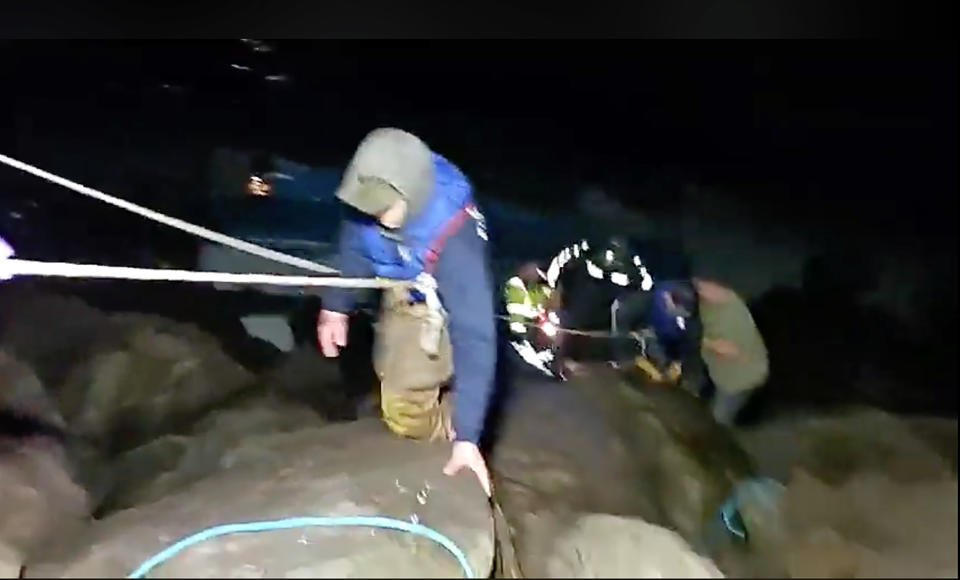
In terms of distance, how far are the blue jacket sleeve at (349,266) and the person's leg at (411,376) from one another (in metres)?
0.05

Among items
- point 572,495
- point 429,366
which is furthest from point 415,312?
point 572,495

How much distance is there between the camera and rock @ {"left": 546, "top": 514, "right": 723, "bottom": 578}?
0.96 m

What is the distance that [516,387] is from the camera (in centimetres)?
154

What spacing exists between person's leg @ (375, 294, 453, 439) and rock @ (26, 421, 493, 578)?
0.03 metres

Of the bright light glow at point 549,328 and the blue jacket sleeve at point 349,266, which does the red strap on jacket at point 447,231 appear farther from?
the bright light glow at point 549,328

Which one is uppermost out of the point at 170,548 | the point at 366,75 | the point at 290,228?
the point at 366,75

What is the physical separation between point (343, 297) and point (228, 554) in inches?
16.4

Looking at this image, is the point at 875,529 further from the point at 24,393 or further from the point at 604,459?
the point at 24,393

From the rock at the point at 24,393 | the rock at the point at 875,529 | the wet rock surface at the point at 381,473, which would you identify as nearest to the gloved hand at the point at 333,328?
the wet rock surface at the point at 381,473

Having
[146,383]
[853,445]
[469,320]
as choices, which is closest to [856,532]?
[853,445]

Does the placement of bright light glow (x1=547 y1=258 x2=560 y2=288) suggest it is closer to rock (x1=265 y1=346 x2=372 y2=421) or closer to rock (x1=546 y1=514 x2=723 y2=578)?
rock (x1=265 y1=346 x2=372 y2=421)

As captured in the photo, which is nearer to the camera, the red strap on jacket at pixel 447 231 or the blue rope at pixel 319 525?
the blue rope at pixel 319 525

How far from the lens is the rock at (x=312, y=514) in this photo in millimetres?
987

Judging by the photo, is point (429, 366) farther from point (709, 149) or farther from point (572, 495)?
point (709, 149)
